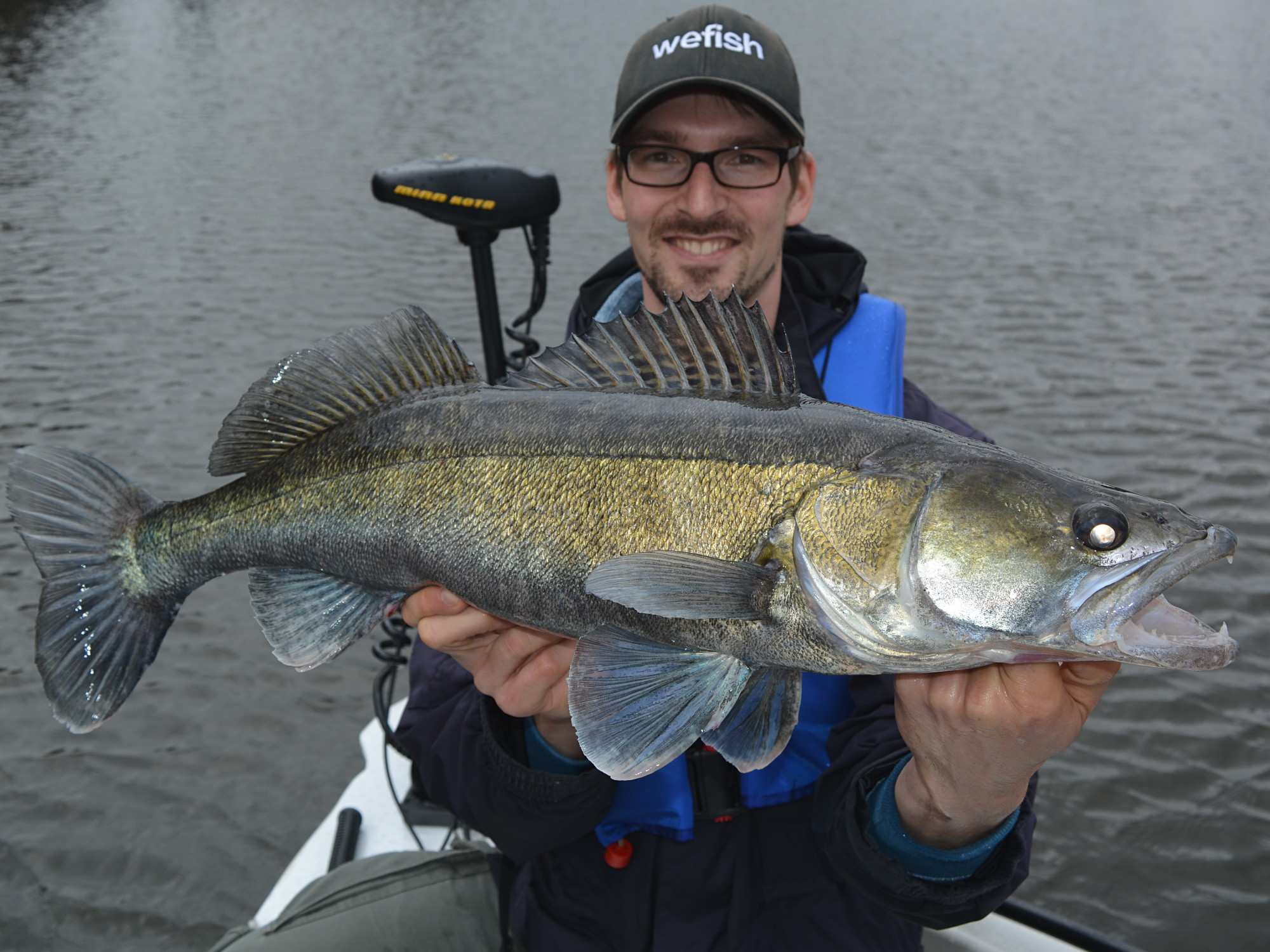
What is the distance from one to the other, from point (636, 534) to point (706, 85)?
1.81m

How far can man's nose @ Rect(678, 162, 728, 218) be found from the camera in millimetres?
3271

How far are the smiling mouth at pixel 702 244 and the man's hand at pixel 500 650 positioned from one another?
1492mm

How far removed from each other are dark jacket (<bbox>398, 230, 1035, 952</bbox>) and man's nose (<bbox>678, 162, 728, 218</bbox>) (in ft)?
2.69

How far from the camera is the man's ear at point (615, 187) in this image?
11.8ft

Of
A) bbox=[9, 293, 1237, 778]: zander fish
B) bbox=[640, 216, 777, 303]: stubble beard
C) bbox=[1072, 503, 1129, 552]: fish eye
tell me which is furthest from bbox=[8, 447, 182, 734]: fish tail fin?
bbox=[1072, 503, 1129, 552]: fish eye

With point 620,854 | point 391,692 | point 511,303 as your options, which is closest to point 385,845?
point 391,692

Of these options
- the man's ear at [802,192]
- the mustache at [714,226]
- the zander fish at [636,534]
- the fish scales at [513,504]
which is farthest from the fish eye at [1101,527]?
the man's ear at [802,192]

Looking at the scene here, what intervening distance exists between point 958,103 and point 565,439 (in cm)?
1904

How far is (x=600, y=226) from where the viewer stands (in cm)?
1238

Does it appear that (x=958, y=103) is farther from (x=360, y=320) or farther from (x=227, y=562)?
(x=227, y=562)

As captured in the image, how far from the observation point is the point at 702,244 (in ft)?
10.9

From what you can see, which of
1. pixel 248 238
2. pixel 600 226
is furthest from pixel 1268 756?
pixel 248 238

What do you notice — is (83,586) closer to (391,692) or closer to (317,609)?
(317,609)

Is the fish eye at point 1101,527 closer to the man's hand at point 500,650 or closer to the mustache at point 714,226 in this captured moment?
the man's hand at point 500,650
